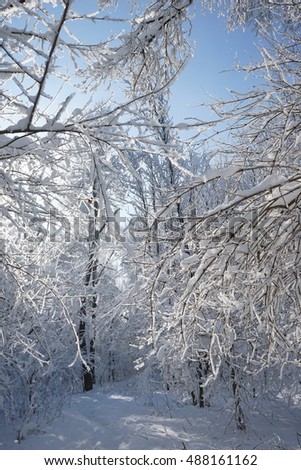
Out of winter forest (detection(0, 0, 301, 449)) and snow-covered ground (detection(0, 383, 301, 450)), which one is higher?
winter forest (detection(0, 0, 301, 449))

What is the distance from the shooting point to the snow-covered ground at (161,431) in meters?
5.57

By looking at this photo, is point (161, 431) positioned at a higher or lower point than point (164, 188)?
lower

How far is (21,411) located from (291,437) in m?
5.61

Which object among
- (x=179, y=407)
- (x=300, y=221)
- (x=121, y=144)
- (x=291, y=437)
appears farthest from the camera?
(x=179, y=407)

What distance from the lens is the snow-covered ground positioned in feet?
18.3

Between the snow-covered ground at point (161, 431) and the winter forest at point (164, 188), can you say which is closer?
the winter forest at point (164, 188)

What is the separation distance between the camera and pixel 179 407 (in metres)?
8.30

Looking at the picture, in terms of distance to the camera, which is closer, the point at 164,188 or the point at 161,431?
the point at 164,188

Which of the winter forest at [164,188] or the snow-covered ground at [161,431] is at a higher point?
the winter forest at [164,188]

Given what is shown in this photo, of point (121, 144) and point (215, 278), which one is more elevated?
point (121, 144)

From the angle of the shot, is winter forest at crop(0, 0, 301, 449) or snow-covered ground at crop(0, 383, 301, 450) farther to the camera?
snow-covered ground at crop(0, 383, 301, 450)

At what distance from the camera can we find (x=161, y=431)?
6262 millimetres
